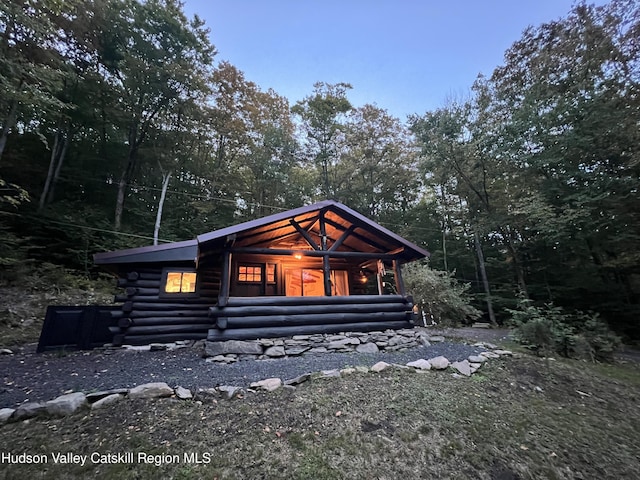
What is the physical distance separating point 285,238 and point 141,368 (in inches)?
223

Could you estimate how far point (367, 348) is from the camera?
6523 mm

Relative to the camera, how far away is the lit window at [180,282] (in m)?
7.90

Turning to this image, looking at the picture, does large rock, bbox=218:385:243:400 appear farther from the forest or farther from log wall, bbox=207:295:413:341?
the forest

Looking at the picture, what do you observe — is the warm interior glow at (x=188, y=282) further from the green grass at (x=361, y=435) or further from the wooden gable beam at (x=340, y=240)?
the green grass at (x=361, y=435)

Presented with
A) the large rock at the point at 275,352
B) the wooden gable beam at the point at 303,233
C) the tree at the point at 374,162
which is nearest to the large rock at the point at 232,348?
the large rock at the point at 275,352

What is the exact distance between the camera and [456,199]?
19.1 m

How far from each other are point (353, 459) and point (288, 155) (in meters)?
19.2

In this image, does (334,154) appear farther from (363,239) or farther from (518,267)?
(518,267)

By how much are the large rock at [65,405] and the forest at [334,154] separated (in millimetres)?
7194

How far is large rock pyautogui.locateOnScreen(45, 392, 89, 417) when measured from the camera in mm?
3023

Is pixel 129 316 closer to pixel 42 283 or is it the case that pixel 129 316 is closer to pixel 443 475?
pixel 42 283

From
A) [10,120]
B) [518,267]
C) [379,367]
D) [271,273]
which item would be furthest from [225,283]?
[518,267]

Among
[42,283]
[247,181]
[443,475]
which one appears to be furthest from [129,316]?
[247,181]

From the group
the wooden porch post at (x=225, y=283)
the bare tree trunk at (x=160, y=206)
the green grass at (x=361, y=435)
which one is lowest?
the green grass at (x=361, y=435)
